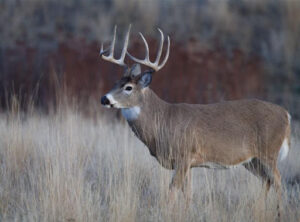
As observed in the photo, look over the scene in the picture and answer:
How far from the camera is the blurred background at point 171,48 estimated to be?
13.9 m

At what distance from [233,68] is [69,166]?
9.72 meters

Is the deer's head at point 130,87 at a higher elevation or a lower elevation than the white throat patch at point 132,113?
higher

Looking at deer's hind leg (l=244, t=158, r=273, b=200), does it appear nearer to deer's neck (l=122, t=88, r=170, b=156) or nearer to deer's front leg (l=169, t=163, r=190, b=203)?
deer's front leg (l=169, t=163, r=190, b=203)

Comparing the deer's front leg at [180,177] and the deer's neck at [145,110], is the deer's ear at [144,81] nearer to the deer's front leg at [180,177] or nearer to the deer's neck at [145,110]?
the deer's neck at [145,110]

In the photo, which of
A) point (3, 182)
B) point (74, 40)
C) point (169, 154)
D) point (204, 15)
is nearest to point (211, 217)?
point (169, 154)

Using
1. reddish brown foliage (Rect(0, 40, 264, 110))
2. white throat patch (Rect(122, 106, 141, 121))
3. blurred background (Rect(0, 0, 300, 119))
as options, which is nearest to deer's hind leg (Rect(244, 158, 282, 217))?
white throat patch (Rect(122, 106, 141, 121))

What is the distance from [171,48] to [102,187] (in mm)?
8727

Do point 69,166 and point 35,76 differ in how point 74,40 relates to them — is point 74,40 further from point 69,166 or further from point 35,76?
point 69,166

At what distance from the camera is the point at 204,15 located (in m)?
19.1

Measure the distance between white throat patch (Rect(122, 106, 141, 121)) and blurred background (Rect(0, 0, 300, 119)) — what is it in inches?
187

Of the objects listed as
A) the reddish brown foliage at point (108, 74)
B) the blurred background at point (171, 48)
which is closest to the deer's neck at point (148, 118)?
the blurred background at point (171, 48)

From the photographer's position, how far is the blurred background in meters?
13.9

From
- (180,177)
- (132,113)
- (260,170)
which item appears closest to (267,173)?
(260,170)

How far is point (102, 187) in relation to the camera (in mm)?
6441
